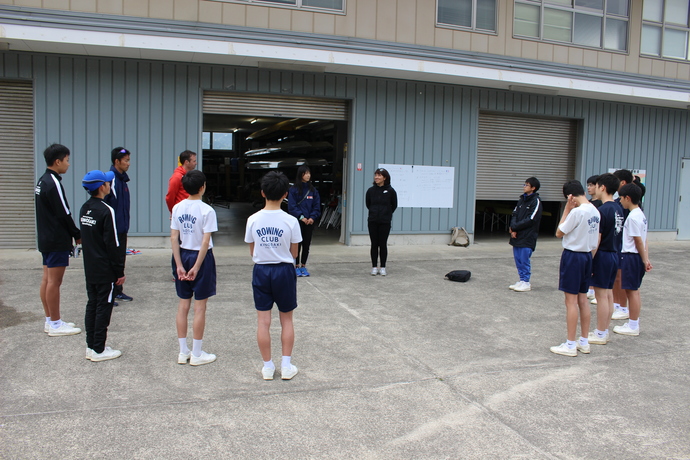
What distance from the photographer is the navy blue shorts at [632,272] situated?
5.43 meters

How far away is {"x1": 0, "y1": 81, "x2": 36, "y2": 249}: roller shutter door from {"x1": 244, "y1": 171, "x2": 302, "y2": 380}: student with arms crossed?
709cm

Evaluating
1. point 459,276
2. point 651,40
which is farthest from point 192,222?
point 651,40

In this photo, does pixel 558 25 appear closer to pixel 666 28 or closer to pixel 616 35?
pixel 616 35

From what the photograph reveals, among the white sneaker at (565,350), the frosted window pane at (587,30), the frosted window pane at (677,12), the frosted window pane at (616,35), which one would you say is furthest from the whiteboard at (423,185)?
the frosted window pane at (677,12)

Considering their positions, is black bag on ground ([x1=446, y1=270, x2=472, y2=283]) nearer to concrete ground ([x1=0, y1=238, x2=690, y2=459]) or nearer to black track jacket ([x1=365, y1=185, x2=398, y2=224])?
concrete ground ([x1=0, y1=238, x2=690, y2=459])

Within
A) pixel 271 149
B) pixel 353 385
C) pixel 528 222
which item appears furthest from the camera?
pixel 271 149

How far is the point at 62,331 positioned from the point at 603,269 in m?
4.96

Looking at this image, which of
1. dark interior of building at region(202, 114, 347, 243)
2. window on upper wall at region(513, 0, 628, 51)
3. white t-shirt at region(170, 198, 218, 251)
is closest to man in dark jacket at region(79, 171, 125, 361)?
white t-shirt at region(170, 198, 218, 251)

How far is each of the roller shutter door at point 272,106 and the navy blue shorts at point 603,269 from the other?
6810mm

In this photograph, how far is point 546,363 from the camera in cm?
462

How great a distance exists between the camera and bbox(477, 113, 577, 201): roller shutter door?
1213 centimetres

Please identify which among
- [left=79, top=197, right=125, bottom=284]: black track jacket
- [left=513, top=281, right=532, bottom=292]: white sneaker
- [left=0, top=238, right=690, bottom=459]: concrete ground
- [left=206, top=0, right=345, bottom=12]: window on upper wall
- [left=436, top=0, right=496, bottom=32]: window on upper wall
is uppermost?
[left=436, top=0, right=496, bottom=32]: window on upper wall

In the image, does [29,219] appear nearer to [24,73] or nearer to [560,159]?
[24,73]

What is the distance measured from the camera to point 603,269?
197 inches
